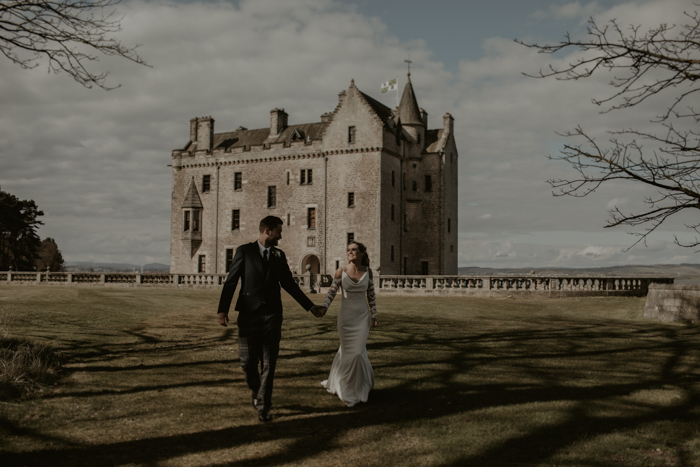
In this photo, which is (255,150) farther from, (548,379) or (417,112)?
(548,379)

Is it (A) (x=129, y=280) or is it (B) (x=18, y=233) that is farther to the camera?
(B) (x=18, y=233)

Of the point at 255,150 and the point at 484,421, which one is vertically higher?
the point at 255,150

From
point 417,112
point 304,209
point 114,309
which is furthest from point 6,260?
point 114,309

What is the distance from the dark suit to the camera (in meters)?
6.69

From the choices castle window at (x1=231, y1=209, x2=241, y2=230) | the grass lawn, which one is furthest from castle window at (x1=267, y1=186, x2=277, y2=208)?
the grass lawn

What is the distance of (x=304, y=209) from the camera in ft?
141

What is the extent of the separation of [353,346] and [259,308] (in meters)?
1.70

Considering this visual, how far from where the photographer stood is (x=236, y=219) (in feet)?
151

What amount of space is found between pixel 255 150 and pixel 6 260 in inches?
1382

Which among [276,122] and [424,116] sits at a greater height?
[424,116]

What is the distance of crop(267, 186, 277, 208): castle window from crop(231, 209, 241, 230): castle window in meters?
2.90

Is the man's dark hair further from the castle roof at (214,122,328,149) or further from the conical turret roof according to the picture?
the conical turret roof

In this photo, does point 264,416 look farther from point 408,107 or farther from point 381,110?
point 408,107

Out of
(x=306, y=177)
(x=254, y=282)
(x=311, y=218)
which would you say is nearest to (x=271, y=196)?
(x=306, y=177)
